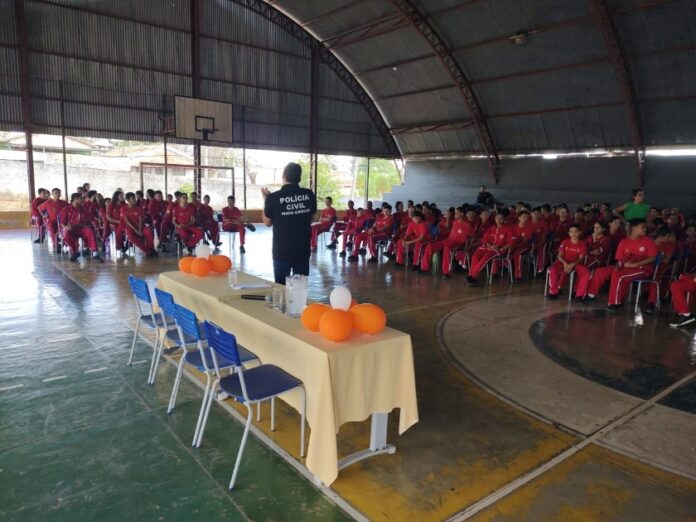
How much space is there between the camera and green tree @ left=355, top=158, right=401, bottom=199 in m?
33.1

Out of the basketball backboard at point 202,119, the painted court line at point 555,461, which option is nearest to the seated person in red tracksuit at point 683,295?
the painted court line at point 555,461

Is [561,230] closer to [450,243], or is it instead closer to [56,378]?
[450,243]

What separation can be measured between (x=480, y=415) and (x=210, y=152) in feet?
81.2

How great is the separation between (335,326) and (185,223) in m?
8.75

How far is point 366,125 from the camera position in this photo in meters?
21.6

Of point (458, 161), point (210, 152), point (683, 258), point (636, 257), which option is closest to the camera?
point (636, 257)

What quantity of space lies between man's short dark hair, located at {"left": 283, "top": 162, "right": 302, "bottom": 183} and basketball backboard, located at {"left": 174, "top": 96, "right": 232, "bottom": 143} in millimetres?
13181

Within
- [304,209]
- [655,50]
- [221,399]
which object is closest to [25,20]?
[304,209]

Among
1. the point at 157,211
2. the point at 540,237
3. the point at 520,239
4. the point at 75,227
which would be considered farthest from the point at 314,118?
the point at 520,239

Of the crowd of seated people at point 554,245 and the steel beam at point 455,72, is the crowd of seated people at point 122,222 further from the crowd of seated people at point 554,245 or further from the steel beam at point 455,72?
the steel beam at point 455,72

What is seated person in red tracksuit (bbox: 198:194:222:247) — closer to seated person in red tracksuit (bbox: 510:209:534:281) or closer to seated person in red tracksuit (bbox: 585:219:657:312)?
seated person in red tracksuit (bbox: 510:209:534:281)

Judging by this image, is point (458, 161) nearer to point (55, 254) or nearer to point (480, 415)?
point (55, 254)

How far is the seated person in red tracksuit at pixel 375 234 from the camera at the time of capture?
10.6 m

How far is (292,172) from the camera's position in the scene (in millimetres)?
4312
